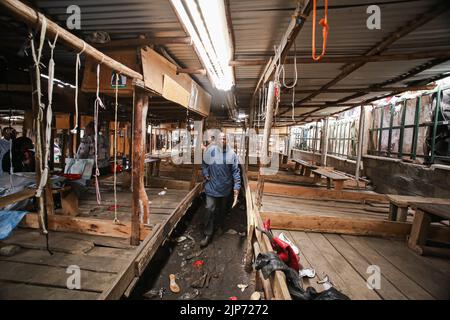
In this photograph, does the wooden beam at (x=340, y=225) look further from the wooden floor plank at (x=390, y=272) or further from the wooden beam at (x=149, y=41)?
the wooden beam at (x=149, y=41)

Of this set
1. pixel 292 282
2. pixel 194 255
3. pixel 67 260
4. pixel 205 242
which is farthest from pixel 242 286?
pixel 67 260

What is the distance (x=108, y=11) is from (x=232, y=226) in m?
6.67

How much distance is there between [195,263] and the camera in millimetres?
5156

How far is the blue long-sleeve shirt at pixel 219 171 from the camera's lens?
5.75 metres

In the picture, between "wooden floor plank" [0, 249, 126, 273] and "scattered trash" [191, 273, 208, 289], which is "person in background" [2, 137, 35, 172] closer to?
"wooden floor plank" [0, 249, 126, 273]

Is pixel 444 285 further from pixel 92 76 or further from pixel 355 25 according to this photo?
pixel 92 76

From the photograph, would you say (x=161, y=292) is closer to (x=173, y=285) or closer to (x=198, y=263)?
(x=173, y=285)

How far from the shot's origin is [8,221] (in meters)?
3.75

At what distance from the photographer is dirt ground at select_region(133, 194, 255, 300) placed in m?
4.19

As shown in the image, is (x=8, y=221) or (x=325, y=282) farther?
(x=8, y=221)

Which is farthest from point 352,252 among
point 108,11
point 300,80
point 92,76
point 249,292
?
point 92,76

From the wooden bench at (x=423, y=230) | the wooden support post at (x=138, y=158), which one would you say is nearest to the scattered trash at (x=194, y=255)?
the wooden support post at (x=138, y=158)

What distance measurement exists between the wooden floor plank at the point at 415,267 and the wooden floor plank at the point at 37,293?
13.9 feet

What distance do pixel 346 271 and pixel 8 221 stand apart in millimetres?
5807
